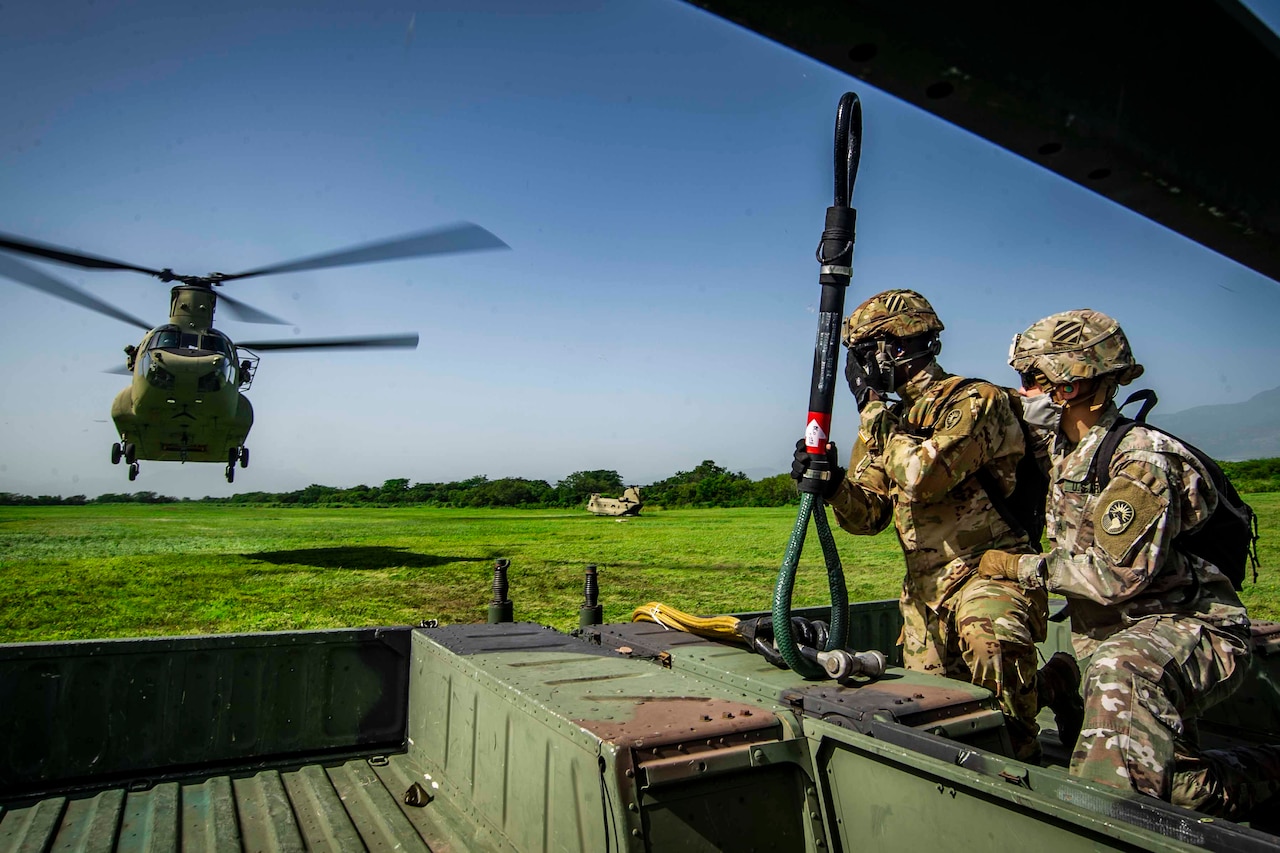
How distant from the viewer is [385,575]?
16.4m

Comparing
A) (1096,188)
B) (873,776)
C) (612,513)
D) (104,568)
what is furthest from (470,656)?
(612,513)

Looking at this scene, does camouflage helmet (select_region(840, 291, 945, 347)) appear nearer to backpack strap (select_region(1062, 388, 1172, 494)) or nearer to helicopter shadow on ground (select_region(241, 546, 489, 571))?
backpack strap (select_region(1062, 388, 1172, 494))

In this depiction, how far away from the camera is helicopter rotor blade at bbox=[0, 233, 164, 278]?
38.1 feet

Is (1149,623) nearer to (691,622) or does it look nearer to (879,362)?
(879,362)

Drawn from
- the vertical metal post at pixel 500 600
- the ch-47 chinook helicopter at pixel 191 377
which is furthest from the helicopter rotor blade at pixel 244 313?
the vertical metal post at pixel 500 600

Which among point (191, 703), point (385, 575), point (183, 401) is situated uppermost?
point (183, 401)

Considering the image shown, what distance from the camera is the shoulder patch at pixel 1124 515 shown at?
265 centimetres

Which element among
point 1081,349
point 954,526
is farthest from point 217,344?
point 1081,349

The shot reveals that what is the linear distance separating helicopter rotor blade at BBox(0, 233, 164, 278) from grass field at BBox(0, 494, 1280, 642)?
528cm

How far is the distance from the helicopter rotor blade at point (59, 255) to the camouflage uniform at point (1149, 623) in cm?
1363

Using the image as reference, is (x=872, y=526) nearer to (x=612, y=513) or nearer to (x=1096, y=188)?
(x=1096, y=188)

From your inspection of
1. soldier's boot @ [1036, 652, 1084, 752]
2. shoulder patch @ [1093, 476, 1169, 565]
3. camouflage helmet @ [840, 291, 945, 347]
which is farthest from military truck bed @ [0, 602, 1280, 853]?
camouflage helmet @ [840, 291, 945, 347]

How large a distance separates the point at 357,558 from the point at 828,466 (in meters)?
18.6

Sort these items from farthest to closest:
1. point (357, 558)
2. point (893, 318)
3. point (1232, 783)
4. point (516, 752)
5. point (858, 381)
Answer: point (357, 558)
point (858, 381)
point (893, 318)
point (516, 752)
point (1232, 783)
